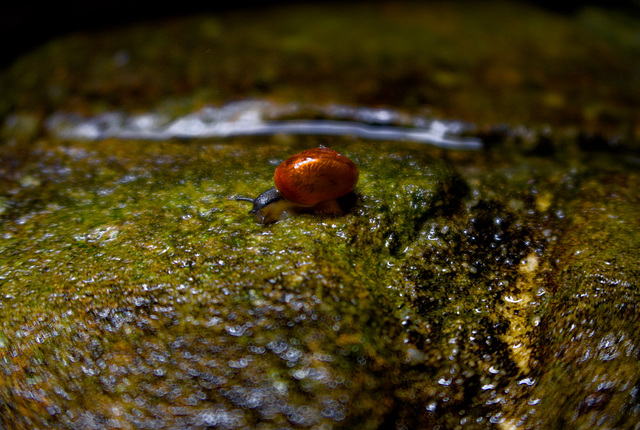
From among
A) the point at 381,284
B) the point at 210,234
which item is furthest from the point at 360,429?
the point at 210,234

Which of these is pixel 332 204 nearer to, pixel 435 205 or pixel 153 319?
pixel 435 205

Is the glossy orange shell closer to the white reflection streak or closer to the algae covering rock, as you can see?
the algae covering rock

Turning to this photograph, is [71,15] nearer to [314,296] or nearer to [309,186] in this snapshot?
[309,186]

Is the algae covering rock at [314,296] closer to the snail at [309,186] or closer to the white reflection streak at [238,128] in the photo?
the snail at [309,186]

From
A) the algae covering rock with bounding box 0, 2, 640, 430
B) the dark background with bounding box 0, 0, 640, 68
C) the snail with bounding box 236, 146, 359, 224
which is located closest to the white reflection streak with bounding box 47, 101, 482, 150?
the algae covering rock with bounding box 0, 2, 640, 430

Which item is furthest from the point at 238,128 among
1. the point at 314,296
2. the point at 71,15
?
the point at 71,15

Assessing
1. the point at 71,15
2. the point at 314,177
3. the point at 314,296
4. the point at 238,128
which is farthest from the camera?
the point at 71,15

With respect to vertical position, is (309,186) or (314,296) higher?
(309,186)
